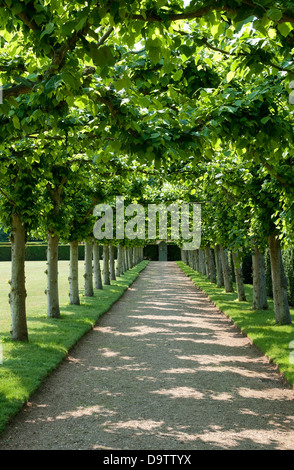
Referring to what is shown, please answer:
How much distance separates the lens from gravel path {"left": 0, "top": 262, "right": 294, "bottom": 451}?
5.27 metres

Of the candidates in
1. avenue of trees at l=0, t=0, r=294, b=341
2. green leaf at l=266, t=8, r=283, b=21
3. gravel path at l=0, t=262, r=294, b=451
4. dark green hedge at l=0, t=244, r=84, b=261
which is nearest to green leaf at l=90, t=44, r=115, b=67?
avenue of trees at l=0, t=0, r=294, b=341

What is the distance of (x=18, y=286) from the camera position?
10359mm

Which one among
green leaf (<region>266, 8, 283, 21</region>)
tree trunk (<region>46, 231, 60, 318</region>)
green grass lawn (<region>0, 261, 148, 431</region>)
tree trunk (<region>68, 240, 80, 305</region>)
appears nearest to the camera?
green leaf (<region>266, 8, 283, 21</region>)

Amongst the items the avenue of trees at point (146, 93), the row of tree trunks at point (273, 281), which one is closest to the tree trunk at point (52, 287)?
the avenue of trees at point (146, 93)

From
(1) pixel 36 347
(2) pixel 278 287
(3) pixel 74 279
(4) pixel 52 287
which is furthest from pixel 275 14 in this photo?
(3) pixel 74 279

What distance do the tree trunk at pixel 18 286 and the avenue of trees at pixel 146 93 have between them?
26 mm

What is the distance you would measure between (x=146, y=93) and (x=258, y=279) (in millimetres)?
10061

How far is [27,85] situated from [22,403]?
4.18 meters

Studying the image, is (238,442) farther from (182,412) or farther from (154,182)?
(154,182)

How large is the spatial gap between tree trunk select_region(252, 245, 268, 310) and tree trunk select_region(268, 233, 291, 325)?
2.66 metres

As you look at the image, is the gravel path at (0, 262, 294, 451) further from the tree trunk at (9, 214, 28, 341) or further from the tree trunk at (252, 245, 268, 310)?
the tree trunk at (252, 245, 268, 310)

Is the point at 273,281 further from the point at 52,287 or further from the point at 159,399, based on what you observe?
the point at 159,399
